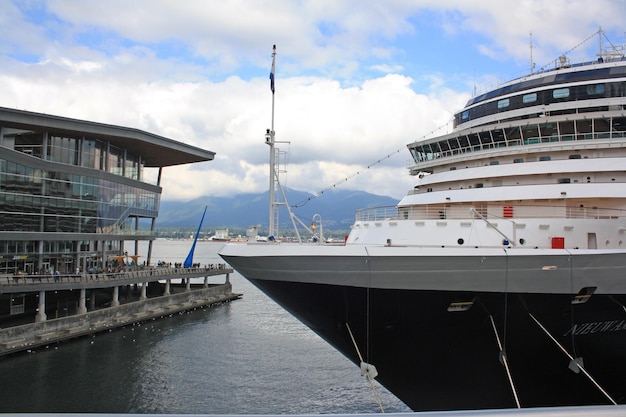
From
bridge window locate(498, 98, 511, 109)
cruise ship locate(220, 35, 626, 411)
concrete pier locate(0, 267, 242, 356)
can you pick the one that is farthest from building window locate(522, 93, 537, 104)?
concrete pier locate(0, 267, 242, 356)

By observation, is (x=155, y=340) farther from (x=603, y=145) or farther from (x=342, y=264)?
(x=603, y=145)

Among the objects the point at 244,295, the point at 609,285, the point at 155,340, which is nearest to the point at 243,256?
the point at 609,285

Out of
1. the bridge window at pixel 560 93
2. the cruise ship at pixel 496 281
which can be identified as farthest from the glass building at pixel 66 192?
the bridge window at pixel 560 93

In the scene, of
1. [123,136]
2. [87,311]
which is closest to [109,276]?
[87,311]

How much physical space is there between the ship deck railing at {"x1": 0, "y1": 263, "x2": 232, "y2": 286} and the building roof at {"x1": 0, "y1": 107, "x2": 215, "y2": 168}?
12.5 m

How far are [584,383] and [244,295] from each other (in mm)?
51907

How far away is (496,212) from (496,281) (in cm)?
350

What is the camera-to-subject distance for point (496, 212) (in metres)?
14.1

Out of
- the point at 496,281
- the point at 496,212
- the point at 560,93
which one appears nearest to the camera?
the point at 496,281

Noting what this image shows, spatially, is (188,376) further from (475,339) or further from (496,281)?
(496,281)

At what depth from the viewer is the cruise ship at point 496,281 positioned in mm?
11234

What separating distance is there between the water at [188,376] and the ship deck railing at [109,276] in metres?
5.37

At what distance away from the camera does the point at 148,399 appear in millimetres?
22594

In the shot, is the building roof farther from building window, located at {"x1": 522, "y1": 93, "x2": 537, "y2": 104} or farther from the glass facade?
building window, located at {"x1": 522, "y1": 93, "x2": 537, "y2": 104}
